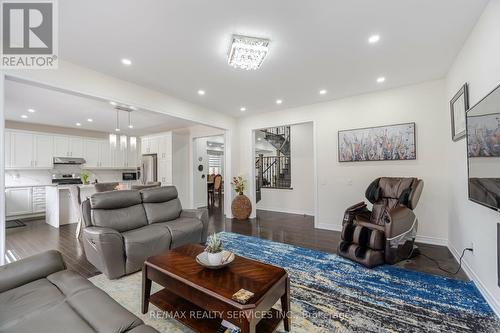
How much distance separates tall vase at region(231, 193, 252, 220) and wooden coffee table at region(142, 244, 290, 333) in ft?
11.0

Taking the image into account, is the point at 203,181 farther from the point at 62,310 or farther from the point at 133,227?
the point at 62,310

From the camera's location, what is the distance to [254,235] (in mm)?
4035

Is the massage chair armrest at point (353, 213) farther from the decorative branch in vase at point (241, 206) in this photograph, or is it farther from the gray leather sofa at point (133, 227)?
the decorative branch in vase at point (241, 206)

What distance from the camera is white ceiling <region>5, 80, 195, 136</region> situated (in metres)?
3.82

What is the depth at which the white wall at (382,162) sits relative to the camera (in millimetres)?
3480

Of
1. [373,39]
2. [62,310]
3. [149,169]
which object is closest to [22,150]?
[149,169]

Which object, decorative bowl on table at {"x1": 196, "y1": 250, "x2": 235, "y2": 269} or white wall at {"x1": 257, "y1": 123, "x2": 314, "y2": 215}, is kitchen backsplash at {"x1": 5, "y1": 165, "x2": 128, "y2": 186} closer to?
white wall at {"x1": 257, "y1": 123, "x2": 314, "y2": 215}

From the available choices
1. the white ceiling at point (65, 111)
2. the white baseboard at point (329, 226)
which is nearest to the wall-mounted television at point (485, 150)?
the white baseboard at point (329, 226)

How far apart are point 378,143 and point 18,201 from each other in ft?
28.6

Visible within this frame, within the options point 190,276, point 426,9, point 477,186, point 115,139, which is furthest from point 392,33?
point 115,139

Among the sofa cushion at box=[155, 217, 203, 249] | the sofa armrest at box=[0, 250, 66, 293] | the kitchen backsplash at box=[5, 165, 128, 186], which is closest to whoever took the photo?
the sofa armrest at box=[0, 250, 66, 293]

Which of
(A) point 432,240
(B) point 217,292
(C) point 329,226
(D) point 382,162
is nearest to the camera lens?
(B) point 217,292

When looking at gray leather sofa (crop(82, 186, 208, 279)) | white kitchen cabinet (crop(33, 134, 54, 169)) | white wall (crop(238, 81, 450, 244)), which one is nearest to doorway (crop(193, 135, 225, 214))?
gray leather sofa (crop(82, 186, 208, 279))

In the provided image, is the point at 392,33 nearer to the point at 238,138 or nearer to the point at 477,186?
the point at 477,186
